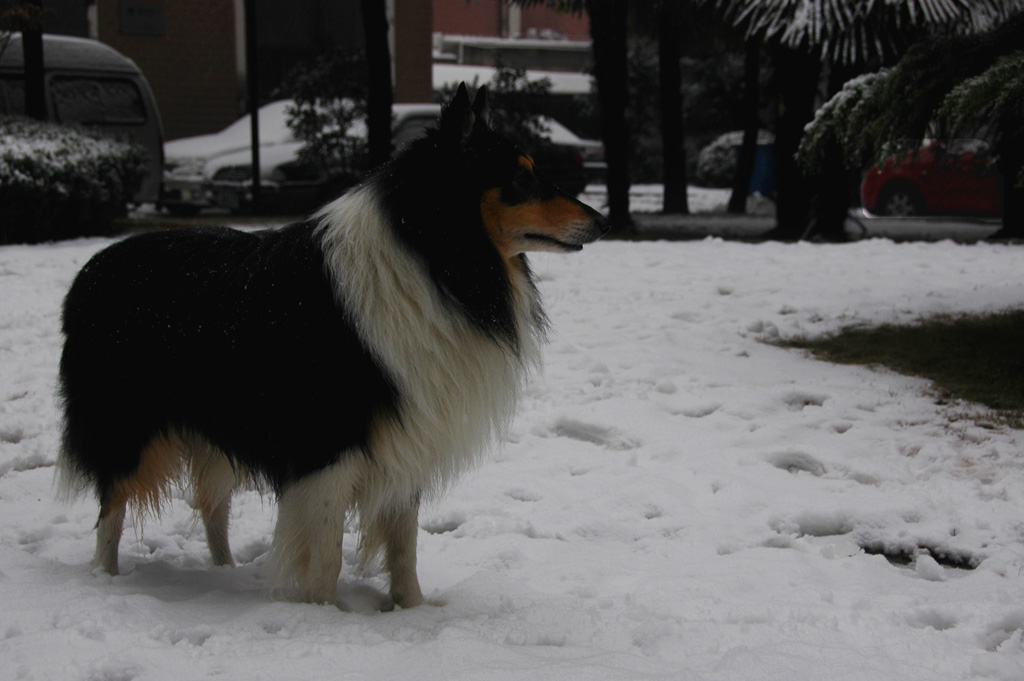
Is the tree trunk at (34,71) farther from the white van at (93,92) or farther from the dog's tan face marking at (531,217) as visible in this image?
the dog's tan face marking at (531,217)

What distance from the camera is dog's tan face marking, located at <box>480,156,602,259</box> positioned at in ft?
9.29

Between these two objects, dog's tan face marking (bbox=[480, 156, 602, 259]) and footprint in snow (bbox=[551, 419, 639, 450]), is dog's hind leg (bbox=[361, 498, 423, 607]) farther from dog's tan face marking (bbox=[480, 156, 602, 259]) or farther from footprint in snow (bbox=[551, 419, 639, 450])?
footprint in snow (bbox=[551, 419, 639, 450])

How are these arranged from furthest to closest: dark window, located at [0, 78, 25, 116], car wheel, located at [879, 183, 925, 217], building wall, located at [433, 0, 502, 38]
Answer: building wall, located at [433, 0, 502, 38]
car wheel, located at [879, 183, 925, 217]
dark window, located at [0, 78, 25, 116]

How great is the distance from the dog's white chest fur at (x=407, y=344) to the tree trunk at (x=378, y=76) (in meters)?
8.43

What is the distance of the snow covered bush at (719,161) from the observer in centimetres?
2545

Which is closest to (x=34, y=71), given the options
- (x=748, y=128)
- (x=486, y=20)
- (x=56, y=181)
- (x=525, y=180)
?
(x=56, y=181)

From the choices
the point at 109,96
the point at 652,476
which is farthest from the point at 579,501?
the point at 109,96

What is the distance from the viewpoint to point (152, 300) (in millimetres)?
3039

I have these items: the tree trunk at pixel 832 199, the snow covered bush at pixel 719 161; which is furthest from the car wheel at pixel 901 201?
the snow covered bush at pixel 719 161

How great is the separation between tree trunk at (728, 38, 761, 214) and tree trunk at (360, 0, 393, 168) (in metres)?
6.84

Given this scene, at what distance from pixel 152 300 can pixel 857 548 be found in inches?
103

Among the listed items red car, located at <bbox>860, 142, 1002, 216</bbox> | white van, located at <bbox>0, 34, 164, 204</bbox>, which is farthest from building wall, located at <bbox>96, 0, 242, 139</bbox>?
red car, located at <bbox>860, 142, 1002, 216</bbox>

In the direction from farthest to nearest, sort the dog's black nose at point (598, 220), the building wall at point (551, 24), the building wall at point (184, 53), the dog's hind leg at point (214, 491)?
Result: the building wall at point (551, 24)
the building wall at point (184, 53)
the dog's hind leg at point (214, 491)
the dog's black nose at point (598, 220)

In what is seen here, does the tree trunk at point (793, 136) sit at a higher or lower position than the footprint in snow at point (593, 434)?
higher
